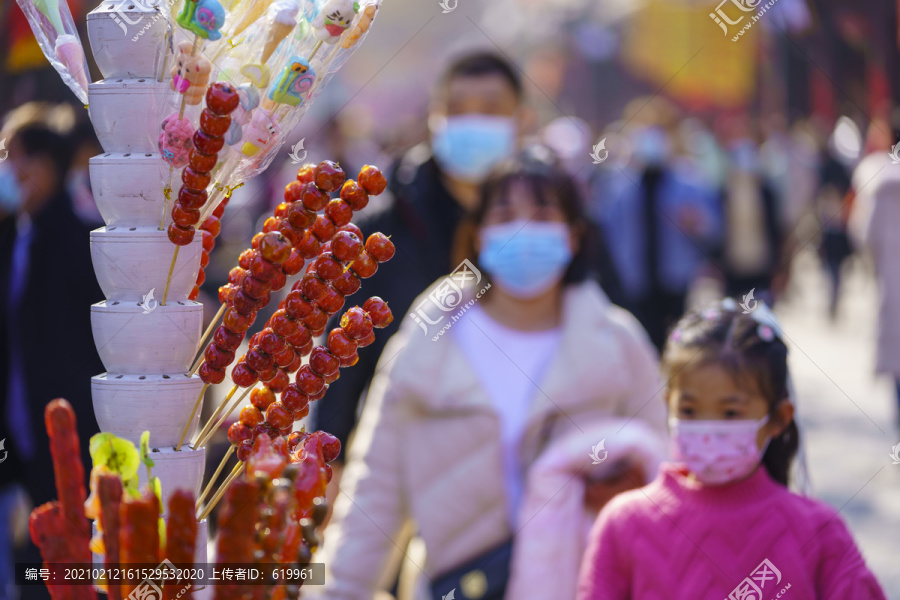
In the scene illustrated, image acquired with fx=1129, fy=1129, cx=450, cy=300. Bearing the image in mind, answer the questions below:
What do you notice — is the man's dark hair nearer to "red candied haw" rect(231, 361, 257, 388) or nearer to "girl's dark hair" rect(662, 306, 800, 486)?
"girl's dark hair" rect(662, 306, 800, 486)

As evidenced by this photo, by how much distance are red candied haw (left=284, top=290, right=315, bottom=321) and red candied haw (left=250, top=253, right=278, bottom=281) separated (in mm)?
52

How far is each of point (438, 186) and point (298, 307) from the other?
278cm

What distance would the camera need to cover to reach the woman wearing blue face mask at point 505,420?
116 inches

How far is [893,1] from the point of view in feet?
40.0

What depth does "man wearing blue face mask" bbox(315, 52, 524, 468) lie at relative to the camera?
4.08 m

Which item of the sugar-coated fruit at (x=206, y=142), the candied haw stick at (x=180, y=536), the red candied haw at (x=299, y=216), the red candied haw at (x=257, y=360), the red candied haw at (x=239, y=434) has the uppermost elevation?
the sugar-coated fruit at (x=206, y=142)

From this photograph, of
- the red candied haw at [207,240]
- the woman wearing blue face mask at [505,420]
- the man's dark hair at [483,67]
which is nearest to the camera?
the red candied haw at [207,240]

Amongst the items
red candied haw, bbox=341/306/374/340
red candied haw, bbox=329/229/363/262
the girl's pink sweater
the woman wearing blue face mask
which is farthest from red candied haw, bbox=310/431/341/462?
the woman wearing blue face mask

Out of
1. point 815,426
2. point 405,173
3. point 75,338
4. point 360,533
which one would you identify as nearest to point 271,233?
point 360,533

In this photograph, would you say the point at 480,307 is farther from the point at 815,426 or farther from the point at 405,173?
the point at 815,426

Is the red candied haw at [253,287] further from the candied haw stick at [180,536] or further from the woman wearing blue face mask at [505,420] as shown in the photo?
the woman wearing blue face mask at [505,420]

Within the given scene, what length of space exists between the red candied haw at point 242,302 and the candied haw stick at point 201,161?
0.12 metres

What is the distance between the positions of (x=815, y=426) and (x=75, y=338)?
5.83 metres

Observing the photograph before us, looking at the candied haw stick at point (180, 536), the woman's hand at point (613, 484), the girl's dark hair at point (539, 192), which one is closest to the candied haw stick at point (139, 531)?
the candied haw stick at point (180, 536)
